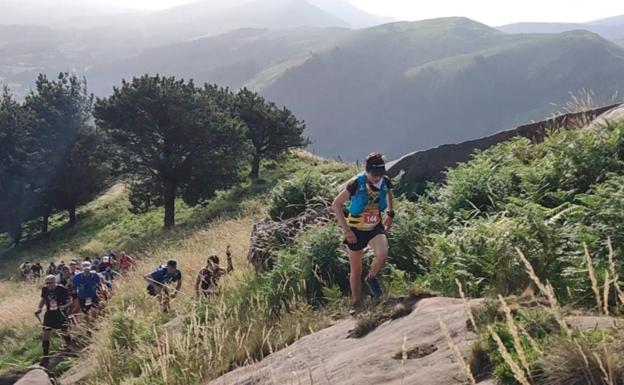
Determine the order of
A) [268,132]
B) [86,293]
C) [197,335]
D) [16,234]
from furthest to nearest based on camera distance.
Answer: [16,234], [268,132], [86,293], [197,335]

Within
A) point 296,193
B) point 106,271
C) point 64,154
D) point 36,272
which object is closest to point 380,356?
point 296,193

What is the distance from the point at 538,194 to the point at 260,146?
31595mm

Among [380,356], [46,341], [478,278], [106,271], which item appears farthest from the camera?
[106,271]

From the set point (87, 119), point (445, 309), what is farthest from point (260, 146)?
point (445, 309)

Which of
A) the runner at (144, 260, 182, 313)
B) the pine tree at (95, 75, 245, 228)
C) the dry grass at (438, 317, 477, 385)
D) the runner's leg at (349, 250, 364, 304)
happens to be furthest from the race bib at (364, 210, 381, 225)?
the pine tree at (95, 75, 245, 228)

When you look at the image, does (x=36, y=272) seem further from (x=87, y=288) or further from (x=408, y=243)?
(x=408, y=243)

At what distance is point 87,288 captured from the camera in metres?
12.1

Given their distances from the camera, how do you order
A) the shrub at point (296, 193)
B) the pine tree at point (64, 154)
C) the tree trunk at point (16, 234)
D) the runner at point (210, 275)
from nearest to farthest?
the runner at point (210, 275) < the shrub at point (296, 193) < the pine tree at point (64, 154) < the tree trunk at point (16, 234)

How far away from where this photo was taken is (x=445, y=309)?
5.20 meters

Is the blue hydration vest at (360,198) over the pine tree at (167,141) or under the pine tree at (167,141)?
over

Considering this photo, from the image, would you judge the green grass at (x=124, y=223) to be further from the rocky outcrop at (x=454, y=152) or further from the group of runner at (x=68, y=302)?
the rocky outcrop at (x=454, y=152)

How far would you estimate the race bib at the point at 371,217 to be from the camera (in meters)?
6.86

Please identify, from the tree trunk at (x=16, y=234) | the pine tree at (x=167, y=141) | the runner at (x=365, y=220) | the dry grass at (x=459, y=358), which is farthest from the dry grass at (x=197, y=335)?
the tree trunk at (x=16, y=234)

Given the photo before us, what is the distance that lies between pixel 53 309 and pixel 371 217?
24.2 ft
